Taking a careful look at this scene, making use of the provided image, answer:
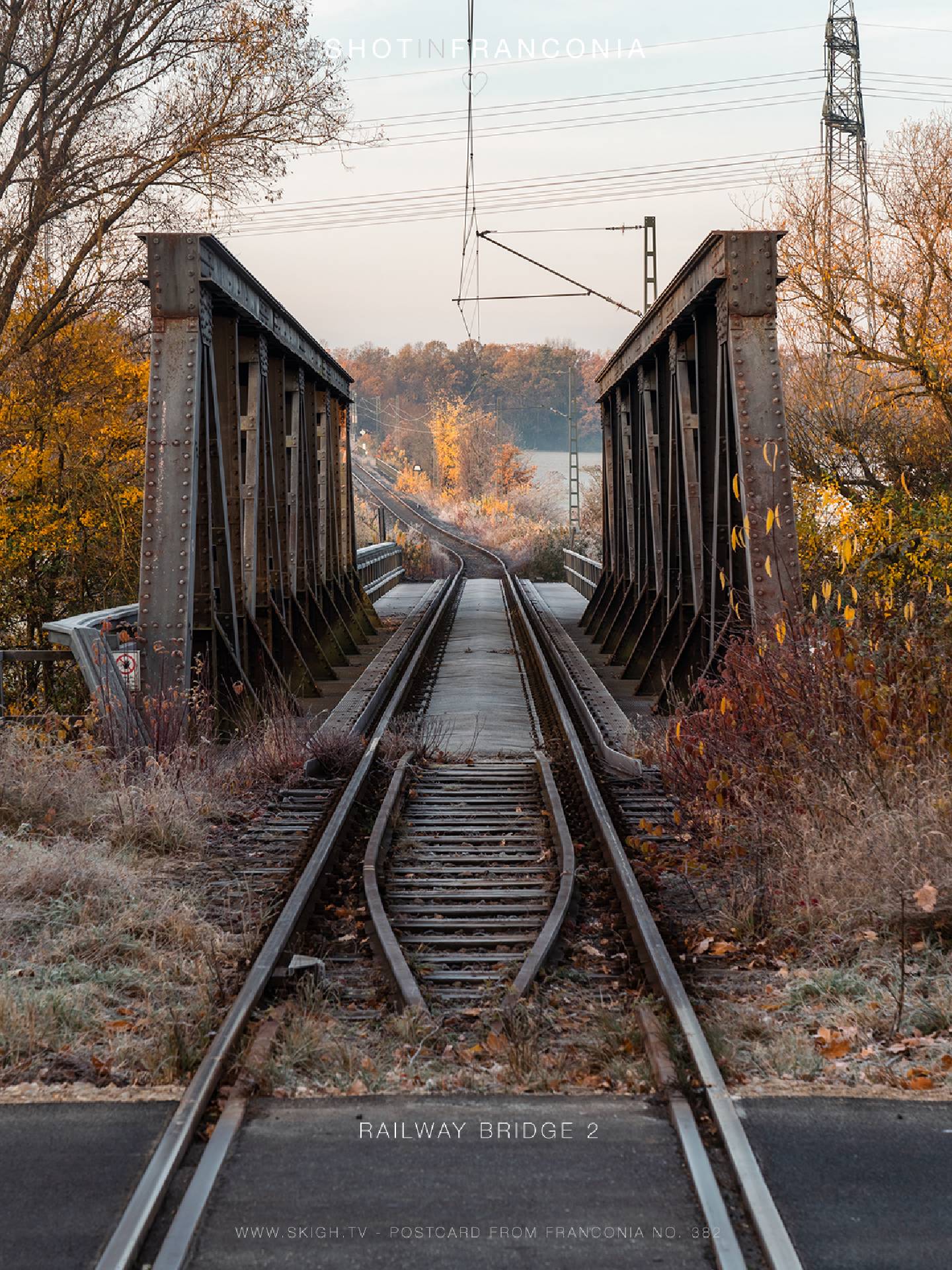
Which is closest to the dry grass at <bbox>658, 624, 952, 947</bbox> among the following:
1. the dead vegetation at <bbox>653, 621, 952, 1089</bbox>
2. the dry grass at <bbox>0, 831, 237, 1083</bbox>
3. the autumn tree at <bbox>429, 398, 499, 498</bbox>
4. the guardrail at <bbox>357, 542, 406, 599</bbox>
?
the dead vegetation at <bbox>653, 621, 952, 1089</bbox>

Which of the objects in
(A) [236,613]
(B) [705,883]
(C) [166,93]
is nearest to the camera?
(B) [705,883]

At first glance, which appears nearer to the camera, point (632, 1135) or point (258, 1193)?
point (258, 1193)

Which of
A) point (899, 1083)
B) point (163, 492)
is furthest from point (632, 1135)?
point (163, 492)

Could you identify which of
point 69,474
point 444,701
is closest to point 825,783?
point 444,701

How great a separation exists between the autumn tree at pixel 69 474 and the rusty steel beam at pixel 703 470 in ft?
23.2

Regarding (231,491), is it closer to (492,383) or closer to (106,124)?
(106,124)

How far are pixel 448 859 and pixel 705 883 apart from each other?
1.51m

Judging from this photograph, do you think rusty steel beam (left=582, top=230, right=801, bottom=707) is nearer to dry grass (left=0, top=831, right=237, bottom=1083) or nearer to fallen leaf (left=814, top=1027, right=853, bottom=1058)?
fallen leaf (left=814, top=1027, right=853, bottom=1058)

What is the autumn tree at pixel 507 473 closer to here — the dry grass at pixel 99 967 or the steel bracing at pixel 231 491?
the steel bracing at pixel 231 491

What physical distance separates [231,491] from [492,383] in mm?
127253

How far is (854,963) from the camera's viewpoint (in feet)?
17.3

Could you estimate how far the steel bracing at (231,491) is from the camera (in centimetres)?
971

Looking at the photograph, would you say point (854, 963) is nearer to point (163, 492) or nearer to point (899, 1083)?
point (899, 1083)

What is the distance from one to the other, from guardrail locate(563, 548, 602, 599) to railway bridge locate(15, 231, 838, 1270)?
244 inches
